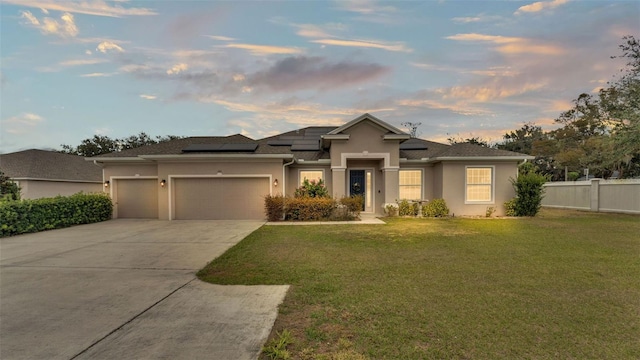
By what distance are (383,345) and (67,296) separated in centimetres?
461

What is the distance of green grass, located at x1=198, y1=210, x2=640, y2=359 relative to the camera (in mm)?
2848

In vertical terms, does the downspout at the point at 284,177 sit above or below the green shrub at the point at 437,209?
above

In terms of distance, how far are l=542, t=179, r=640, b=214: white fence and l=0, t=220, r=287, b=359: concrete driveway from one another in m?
18.3

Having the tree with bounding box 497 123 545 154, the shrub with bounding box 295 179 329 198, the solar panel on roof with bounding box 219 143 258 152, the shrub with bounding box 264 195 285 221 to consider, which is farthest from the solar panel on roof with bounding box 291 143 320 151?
the tree with bounding box 497 123 545 154

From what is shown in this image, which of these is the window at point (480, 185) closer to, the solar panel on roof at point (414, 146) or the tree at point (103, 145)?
the solar panel on roof at point (414, 146)

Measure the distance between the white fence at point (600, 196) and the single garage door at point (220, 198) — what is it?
57.4ft

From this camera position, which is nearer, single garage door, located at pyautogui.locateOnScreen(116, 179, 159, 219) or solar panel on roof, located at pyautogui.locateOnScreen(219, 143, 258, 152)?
solar panel on roof, located at pyautogui.locateOnScreen(219, 143, 258, 152)

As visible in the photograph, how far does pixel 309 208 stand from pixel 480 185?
27.5ft

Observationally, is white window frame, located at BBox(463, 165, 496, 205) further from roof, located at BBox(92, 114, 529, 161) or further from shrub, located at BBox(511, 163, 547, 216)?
shrub, located at BBox(511, 163, 547, 216)

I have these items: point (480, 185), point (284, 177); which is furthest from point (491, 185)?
point (284, 177)

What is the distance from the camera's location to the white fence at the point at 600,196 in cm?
1392

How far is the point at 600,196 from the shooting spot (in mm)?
15383

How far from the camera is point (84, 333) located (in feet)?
10.4

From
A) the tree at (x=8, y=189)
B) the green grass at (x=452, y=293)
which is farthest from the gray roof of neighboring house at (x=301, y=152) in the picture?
the green grass at (x=452, y=293)
